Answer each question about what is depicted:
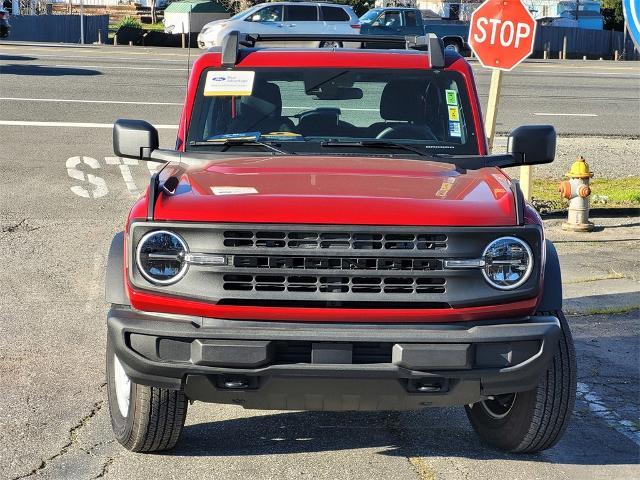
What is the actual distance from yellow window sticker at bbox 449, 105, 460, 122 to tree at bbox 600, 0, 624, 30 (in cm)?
5489

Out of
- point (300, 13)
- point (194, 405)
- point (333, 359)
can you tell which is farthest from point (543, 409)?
point (300, 13)

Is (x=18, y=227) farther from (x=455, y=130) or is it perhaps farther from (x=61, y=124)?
(x=61, y=124)

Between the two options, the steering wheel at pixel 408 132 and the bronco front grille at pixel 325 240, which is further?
the steering wheel at pixel 408 132

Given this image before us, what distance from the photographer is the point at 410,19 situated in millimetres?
35438

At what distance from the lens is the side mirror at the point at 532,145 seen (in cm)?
576

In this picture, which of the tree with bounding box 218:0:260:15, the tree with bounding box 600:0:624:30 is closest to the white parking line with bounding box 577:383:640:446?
the tree with bounding box 218:0:260:15

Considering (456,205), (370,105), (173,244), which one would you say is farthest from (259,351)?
(370,105)

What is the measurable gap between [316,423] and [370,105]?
1.74 m

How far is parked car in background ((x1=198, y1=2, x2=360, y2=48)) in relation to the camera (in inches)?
1230

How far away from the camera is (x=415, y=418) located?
595 centimetres

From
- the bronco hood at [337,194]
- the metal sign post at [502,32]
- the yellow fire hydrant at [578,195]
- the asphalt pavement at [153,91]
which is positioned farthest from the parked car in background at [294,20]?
the bronco hood at [337,194]

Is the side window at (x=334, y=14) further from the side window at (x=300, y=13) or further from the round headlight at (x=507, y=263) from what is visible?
the round headlight at (x=507, y=263)

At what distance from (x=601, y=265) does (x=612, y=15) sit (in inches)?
2126

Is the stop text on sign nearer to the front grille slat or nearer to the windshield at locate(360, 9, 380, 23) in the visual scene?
the front grille slat
